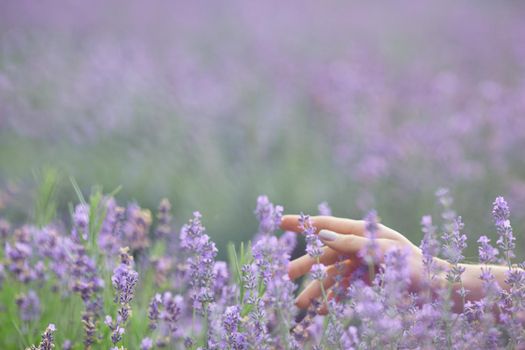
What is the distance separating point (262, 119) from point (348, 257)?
3766 mm

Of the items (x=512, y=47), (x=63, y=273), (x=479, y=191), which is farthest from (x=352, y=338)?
(x=512, y=47)

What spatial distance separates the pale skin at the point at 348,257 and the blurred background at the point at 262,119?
1429 millimetres

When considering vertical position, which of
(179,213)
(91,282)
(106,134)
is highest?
(106,134)

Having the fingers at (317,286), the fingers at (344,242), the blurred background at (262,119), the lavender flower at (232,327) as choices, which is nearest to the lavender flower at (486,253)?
the fingers at (344,242)

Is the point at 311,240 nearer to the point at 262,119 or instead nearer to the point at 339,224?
the point at 339,224

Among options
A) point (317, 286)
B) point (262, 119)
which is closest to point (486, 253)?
point (317, 286)

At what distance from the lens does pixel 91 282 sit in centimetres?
189

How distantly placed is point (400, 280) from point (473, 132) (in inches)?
147

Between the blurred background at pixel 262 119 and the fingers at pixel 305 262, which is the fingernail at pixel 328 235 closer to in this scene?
the fingers at pixel 305 262

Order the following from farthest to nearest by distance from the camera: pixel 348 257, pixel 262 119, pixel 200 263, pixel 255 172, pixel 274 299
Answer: pixel 262 119 → pixel 255 172 → pixel 348 257 → pixel 200 263 → pixel 274 299

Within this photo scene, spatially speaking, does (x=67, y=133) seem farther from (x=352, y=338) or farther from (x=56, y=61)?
(x=352, y=338)

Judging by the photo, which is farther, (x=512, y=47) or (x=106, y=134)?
(x=512, y=47)

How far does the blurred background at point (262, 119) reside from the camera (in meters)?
4.29

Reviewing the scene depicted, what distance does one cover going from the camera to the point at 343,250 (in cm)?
177
